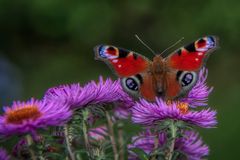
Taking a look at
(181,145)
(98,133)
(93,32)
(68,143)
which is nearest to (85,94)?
(68,143)

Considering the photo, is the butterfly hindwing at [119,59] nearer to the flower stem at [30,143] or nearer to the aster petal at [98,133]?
the aster petal at [98,133]

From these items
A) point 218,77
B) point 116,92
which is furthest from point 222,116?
point 116,92

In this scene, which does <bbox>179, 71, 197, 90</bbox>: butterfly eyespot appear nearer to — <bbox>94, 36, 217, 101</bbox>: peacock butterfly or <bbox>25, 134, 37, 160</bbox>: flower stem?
<bbox>94, 36, 217, 101</bbox>: peacock butterfly

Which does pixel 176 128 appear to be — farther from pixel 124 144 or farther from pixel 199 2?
pixel 199 2

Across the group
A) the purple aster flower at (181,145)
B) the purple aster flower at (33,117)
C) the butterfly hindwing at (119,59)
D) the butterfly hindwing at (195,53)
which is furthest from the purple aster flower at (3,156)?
the butterfly hindwing at (195,53)

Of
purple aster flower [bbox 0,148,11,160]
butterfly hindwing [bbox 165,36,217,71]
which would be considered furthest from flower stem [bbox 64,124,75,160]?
butterfly hindwing [bbox 165,36,217,71]
